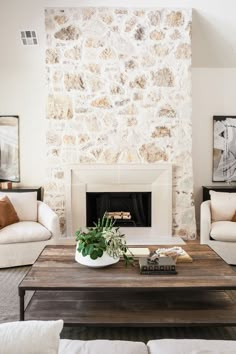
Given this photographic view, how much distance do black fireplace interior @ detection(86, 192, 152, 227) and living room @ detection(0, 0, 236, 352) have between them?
201mm

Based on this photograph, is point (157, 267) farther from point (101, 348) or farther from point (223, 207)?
point (223, 207)

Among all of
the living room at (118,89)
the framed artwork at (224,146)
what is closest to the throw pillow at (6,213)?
the living room at (118,89)

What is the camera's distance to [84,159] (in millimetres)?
5074

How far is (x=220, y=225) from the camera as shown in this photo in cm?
430

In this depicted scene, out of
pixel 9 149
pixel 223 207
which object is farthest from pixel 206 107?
pixel 9 149

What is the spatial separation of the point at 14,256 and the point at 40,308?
1456mm

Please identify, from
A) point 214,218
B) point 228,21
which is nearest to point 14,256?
point 214,218

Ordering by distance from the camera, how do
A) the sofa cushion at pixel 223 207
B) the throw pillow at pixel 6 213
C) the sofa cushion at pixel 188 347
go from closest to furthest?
the sofa cushion at pixel 188 347 < the throw pillow at pixel 6 213 < the sofa cushion at pixel 223 207

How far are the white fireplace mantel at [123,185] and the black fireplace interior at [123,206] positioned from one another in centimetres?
18

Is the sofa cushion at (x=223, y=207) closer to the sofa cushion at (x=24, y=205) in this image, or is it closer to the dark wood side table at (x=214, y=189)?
the dark wood side table at (x=214, y=189)

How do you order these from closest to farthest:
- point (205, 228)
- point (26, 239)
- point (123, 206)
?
point (26, 239), point (205, 228), point (123, 206)

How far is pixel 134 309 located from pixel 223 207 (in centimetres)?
227

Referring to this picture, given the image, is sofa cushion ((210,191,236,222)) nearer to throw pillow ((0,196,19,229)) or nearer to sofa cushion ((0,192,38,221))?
sofa cushion ((0,192,38,221))

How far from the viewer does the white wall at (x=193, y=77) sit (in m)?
4.80
